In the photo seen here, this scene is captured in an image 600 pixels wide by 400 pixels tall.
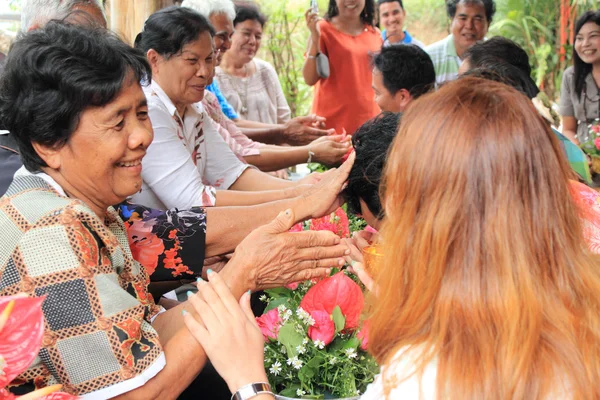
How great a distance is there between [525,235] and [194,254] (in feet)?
4.09

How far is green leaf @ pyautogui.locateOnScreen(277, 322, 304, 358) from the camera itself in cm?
147

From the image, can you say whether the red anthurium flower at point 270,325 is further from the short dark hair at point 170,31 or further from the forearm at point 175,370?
the short dark hair at point 170,31

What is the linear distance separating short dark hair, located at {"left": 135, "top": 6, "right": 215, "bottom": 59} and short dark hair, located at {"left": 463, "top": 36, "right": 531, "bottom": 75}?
146cm

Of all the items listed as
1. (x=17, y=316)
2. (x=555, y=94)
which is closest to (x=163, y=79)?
(x=17, y=316)

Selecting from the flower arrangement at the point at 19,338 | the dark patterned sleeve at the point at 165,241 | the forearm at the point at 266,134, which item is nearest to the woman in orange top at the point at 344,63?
the forearm at the point at 266,134

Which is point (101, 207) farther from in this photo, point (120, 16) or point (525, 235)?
point (120, 16)

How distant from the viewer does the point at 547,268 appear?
113cm

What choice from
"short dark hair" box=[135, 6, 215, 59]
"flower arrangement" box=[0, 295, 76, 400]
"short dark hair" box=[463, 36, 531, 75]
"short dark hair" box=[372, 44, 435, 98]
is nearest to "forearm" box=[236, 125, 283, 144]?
"short dark hair" box=[372, 44, 435, 98]

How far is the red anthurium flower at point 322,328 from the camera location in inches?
57.6

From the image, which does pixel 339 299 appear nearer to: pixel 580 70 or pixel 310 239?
pixel 310 239

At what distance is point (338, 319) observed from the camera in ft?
4.95

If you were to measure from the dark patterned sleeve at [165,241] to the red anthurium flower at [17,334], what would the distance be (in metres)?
1.13

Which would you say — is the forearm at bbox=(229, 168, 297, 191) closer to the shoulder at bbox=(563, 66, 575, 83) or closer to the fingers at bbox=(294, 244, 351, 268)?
the fingers at bbox=(294, 244, 351, 268)

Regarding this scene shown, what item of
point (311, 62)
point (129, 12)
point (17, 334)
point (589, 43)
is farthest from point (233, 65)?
point (17, 334)
